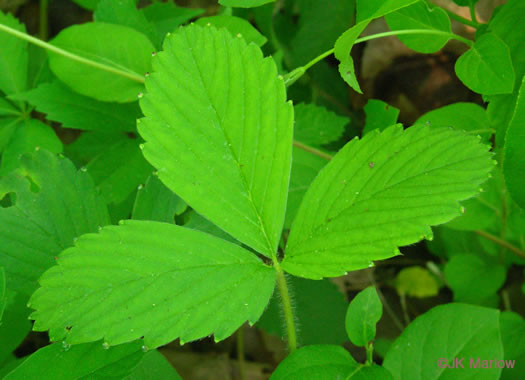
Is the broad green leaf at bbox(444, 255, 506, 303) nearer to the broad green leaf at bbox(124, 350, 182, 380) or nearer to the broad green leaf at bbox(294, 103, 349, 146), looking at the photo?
the broad green leaf at bbox(294, 103, 349, 146)

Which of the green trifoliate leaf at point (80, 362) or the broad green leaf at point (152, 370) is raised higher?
the green trifoliate leaf at point (80, 362)

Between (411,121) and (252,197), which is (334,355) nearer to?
(252,197)

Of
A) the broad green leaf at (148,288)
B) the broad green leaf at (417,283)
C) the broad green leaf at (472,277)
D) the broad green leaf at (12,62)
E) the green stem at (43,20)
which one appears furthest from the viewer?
the green stem at (43,20)

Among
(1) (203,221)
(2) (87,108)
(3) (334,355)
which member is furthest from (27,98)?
(3) (334,355)

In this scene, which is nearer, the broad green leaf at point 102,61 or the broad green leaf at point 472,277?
the broad green leaf at point 102,61

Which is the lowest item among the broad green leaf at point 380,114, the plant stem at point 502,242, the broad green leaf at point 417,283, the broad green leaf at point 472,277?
the broad green leaf at point 417,283

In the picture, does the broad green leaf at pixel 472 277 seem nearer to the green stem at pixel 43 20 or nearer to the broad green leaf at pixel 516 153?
the broad green leaf at pixel 516 153

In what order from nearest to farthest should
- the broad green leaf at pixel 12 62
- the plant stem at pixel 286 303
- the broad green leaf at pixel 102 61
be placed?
the plant stem at pixel 286 303 → the broad green leaf at pixel 102 61 → the broad green leaf at pixel 12 62

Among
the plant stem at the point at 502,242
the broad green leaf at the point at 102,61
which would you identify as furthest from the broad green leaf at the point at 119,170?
the plant stem at the point at 502,242
